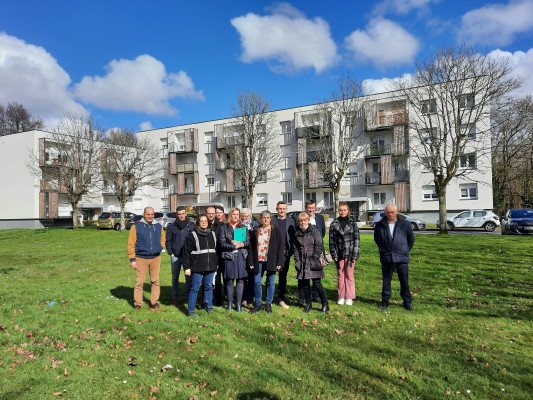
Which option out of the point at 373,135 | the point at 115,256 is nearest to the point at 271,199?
the point at 373,135

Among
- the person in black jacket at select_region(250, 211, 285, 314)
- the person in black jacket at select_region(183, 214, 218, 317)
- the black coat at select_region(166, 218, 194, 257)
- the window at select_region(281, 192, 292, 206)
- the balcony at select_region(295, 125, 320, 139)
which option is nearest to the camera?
the person in black jacket at select_region(183, 214, 218, 317)

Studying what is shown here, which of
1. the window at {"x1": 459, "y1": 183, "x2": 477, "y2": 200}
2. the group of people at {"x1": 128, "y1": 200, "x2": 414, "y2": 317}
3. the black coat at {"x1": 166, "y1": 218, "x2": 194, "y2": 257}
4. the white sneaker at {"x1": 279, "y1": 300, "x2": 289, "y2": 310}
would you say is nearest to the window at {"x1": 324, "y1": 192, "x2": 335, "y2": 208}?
the window at {"x1": 459, "y1": 183, "x2": 477, "y2": 200}

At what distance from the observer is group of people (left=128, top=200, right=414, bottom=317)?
271 inches

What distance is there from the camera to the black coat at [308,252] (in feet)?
22.4

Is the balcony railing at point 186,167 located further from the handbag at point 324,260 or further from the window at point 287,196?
the handbag at point 324,260

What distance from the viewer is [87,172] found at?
34.1 meters

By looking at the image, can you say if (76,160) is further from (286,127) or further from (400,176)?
(400,176)

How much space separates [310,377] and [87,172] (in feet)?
115

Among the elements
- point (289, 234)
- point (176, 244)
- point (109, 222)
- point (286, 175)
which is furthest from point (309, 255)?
point (286, 175)

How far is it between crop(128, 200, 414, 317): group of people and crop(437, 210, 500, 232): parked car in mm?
24023

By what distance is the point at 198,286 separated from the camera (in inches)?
269

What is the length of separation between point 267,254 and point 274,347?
2.09 metres

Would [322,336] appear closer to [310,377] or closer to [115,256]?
[310,377]

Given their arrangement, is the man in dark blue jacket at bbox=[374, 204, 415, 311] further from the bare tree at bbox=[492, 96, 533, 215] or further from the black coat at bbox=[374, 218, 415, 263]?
the bare tree at bbox=[492, 96, 533, 215]
